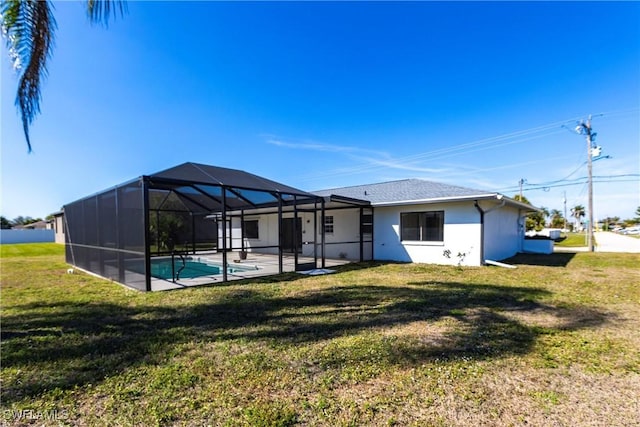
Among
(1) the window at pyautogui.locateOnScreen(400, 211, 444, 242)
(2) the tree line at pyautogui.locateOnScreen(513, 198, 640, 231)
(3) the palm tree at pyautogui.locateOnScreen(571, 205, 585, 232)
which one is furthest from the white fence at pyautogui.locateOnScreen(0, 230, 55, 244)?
(3) the palm tree at pyautogui.locateOnScreen(571, 205, 585, 232)

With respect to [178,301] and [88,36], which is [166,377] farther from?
[88,36]

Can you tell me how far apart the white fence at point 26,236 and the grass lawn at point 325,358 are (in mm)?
39885

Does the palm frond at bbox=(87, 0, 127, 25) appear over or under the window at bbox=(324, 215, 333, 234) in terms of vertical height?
over

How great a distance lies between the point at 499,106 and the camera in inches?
541

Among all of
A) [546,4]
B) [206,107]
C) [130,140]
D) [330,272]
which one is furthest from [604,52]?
[130,140]

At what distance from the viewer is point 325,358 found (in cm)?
324

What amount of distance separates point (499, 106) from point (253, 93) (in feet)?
37.6

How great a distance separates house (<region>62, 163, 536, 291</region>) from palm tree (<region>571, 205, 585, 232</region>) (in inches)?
2122

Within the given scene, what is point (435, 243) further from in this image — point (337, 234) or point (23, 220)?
point (23, 220)

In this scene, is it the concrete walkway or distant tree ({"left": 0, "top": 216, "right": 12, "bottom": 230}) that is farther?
distant tree ({"left": 0, "top": 216, "right": 12, "bottom": 230})

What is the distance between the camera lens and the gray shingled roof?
35.1ft

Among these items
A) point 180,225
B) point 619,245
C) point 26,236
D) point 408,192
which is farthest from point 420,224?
point 26,236

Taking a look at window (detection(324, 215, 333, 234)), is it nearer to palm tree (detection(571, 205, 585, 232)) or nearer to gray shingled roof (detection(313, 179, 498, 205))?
gray shingled roof (detection(313, 179, 498, 205))

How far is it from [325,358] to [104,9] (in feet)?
15.5
